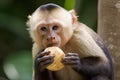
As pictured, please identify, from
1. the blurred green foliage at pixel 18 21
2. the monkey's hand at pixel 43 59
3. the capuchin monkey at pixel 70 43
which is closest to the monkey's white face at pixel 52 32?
the capuchin monkey at pixel 70 43

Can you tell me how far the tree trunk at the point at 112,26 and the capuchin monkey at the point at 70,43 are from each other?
6cm

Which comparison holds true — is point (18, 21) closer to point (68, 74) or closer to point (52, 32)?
point (68, 74)

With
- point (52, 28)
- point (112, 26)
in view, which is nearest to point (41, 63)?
point (52, 28)

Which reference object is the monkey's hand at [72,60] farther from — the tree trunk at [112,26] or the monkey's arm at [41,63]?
the tree trunk at [112,26]

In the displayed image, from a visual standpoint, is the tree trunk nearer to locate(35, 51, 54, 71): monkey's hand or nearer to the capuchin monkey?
the capuchin monkey

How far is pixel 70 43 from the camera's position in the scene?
5.16 metres

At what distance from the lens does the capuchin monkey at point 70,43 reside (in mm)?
4953

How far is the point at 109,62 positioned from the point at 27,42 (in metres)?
2.30

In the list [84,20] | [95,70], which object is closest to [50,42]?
[95,70]

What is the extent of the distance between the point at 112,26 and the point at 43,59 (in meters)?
0.75

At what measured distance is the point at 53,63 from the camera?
4793 mm

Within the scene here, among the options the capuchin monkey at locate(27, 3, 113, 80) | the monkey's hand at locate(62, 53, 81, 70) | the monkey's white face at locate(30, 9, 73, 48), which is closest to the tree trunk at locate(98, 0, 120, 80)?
the capuchin monkey at locate(27, 3, 113, 80)

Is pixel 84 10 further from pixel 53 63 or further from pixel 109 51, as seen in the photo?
pixel 53 63

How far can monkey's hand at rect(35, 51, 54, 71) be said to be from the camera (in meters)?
4.74
